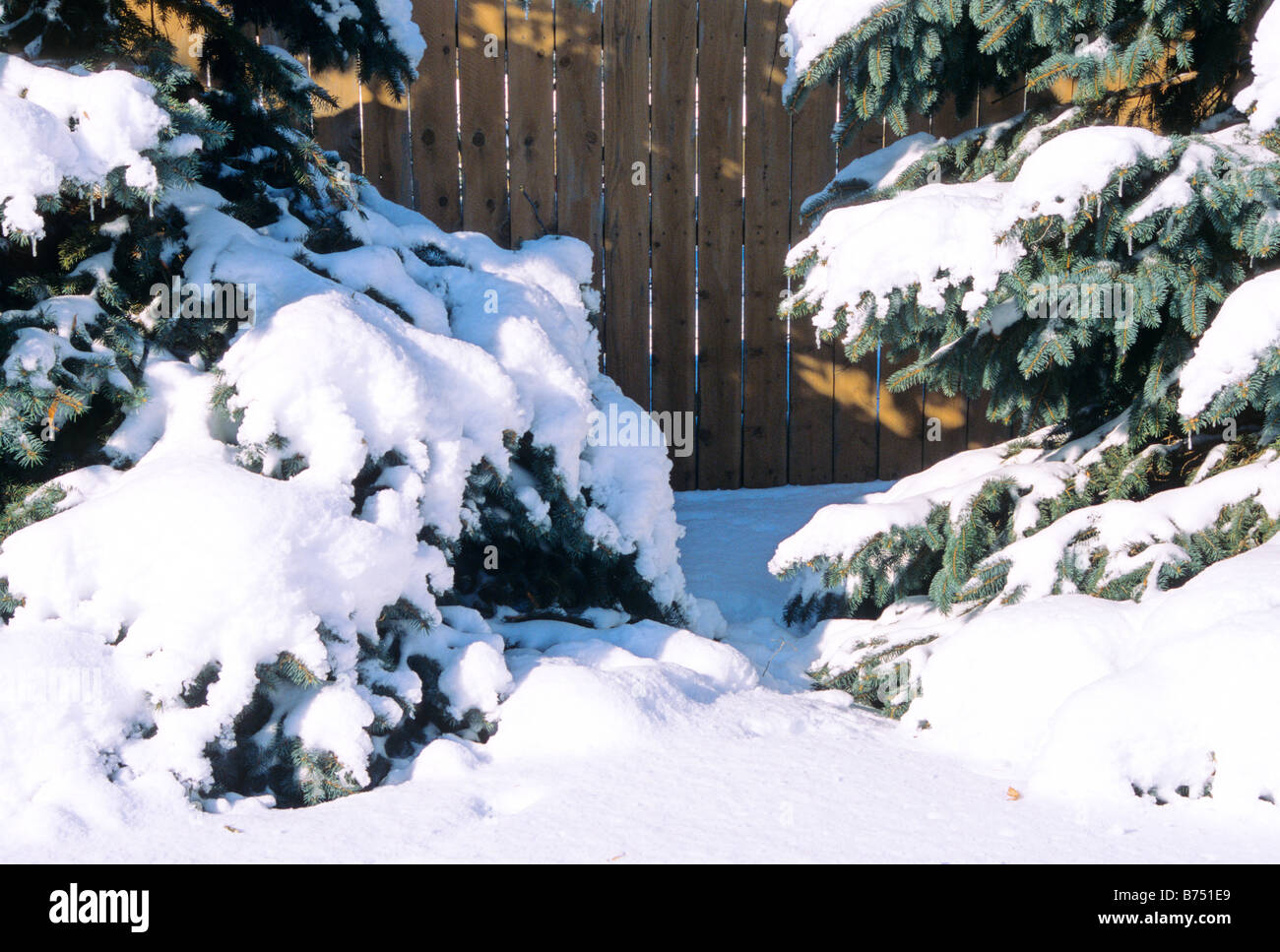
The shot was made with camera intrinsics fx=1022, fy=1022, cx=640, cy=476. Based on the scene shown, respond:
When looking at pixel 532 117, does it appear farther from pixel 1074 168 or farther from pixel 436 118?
pixel 1074 168

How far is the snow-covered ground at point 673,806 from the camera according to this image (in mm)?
1885

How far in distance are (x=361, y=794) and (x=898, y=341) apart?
1950mm

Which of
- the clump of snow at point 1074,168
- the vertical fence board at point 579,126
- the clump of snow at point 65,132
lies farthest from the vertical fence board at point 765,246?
the clump of snow at point 65,132

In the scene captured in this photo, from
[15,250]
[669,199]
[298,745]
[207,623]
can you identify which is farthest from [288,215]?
[669,199]

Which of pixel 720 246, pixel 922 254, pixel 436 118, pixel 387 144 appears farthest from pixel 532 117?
pixel 922 254

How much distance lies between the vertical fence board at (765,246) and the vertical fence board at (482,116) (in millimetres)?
1148

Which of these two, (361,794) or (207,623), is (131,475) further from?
(361,794)

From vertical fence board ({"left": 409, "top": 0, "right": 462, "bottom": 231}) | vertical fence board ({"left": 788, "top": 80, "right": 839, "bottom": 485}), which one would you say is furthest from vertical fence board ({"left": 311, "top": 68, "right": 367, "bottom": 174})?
vertical fence board ({"left": 788, "top": 80, "right": 839, "bottom": 485})

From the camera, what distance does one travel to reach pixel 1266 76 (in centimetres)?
243

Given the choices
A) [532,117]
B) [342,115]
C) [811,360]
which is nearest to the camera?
[342,115]

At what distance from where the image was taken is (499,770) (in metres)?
2.26

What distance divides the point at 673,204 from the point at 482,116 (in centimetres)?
Answer: 95

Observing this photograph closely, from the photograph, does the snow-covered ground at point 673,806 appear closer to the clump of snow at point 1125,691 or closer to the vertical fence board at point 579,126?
the clump of snow at point 1125,691

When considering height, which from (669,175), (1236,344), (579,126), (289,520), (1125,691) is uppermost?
(579,126)
